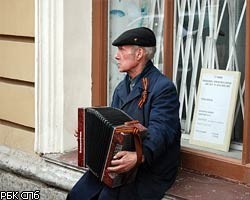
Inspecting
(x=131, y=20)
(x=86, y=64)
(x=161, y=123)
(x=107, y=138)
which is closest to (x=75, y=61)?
(x=86, y=64)

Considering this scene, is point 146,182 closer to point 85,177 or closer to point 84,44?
point 85,177

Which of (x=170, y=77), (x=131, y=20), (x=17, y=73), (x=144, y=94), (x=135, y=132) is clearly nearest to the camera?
(x=135, y=132)

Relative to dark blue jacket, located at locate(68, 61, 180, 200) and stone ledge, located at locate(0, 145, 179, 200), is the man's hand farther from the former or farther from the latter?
stone ledge, located at locate(0, 145, 179, 200)

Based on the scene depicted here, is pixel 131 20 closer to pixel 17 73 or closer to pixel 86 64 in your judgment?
pixel 86 64

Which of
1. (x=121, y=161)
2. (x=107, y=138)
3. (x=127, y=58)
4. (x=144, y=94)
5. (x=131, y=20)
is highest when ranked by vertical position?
(x=131, y=20)

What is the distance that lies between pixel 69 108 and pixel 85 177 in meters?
1.24

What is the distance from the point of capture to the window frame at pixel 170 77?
13.8ft

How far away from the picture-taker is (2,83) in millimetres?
5781

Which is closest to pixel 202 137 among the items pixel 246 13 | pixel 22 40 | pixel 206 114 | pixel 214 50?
pixel 206 114

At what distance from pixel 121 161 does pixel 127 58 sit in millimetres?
772

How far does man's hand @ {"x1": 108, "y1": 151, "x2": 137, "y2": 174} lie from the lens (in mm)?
3598

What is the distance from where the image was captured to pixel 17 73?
5.55 meters

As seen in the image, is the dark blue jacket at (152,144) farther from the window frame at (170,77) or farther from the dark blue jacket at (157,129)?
the window frame at (170,77)

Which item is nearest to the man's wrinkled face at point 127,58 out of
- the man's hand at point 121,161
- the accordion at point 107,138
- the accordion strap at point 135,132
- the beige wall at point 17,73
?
the accordion at point 107,138
